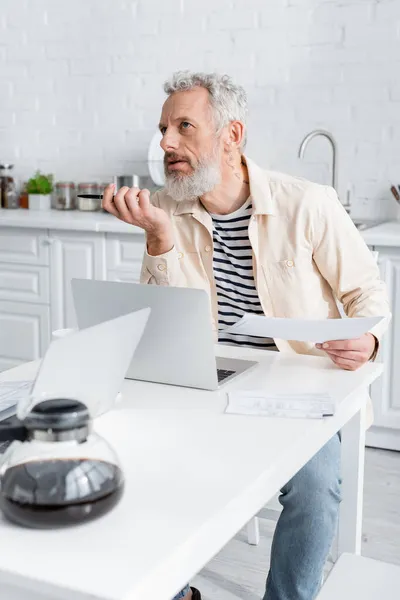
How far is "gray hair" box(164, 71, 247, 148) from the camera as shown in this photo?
6.81 feet

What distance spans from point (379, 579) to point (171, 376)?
1.69 ft

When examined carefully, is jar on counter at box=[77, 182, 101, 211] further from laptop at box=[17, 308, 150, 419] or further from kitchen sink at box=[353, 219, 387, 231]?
laptop at box=[17, 308, 150, 419]

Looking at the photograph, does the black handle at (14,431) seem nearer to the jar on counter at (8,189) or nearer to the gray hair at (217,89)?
the gray hair at (217,89)

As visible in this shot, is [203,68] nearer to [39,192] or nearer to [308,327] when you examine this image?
[39,192]

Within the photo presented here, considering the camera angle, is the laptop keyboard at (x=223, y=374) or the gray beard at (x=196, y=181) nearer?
the laptop keyboard at (x=223, y=374)

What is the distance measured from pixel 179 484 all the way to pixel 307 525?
685 mm

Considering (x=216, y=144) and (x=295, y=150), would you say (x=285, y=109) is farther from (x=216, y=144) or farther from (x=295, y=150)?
(x=216, y=144)

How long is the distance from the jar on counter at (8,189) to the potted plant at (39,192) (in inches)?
3.5

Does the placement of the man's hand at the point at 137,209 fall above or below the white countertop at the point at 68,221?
above

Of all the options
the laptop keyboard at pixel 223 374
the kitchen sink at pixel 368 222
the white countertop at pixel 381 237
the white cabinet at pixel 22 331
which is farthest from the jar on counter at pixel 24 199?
the laptop keyboard at pixel 223 374

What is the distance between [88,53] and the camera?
4.14 metres

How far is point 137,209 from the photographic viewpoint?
1.81 m

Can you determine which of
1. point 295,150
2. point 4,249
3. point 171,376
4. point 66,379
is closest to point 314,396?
point 171,376

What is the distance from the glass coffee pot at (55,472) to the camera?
3.16 ft
